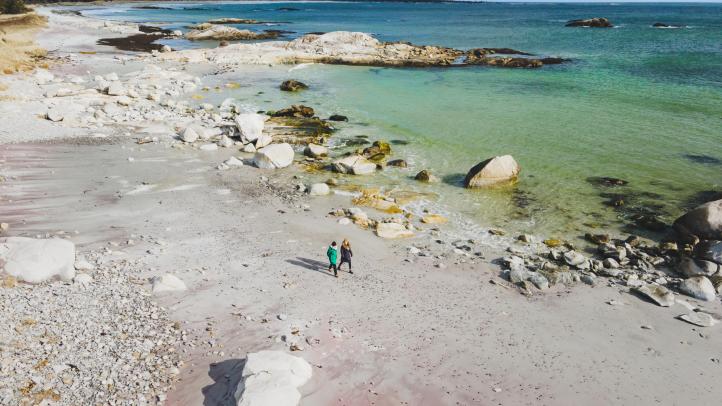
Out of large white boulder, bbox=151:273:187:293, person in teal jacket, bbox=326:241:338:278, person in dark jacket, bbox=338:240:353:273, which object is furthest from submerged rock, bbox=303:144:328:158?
Result: large white boulder, bbox=151:273:187:293

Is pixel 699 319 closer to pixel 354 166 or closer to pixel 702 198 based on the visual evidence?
pixel 702 198

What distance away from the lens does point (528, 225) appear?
18.2 meters

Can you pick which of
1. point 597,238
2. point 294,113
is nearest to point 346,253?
point 597,238

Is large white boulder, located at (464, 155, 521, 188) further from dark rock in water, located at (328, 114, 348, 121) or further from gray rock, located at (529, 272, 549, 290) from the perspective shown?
dark rock in water, located at (328, 114, 348, 121)

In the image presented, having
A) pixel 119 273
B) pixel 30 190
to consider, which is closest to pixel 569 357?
pixel 119 273

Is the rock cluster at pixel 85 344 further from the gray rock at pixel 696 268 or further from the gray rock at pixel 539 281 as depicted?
the gray rock at pixel 696 268

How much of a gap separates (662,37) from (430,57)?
46318mm

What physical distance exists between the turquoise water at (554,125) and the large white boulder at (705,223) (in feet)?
5.32

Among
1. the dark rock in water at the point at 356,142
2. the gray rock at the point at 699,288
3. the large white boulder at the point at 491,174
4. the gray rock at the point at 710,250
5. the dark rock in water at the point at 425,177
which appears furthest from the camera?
the dark rock in water at the point at 356,142

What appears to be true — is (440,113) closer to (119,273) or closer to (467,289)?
(467,289)

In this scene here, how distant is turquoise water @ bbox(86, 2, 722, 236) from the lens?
66.1 ft

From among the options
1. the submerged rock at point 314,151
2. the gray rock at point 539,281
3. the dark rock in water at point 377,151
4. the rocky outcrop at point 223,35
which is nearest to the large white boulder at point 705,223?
the gray rock at point 539,281

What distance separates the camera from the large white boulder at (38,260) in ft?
38.2

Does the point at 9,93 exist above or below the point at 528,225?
above
